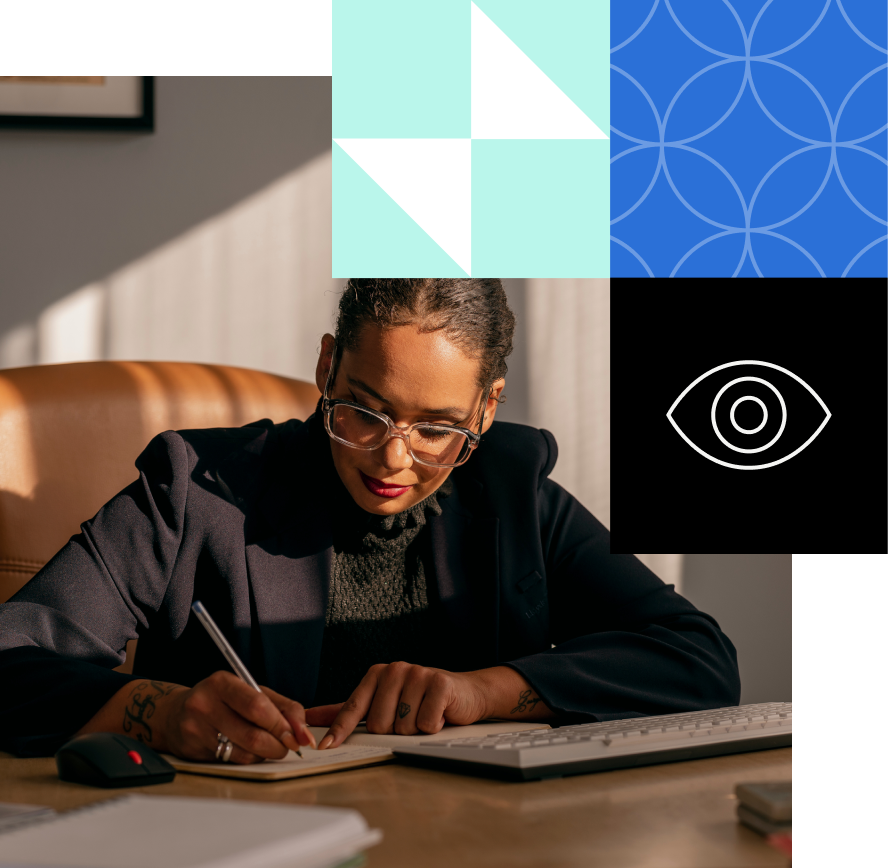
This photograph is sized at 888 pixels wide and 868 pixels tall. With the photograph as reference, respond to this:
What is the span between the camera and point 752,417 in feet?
3.46

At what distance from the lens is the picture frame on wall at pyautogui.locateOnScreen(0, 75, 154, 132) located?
2.02 metres

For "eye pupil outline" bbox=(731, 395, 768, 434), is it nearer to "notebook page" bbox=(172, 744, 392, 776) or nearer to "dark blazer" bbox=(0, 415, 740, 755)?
"dark blazer" bbox=(0, 415, 740, 755)

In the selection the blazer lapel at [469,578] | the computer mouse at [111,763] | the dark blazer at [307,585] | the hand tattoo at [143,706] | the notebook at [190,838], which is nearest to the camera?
the notebook at [190,838]

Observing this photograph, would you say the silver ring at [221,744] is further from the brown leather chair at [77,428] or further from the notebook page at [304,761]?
the brown leather chair at [77,428]

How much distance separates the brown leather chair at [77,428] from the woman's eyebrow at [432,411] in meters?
0.58

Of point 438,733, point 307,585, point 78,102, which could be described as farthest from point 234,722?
point 78,102

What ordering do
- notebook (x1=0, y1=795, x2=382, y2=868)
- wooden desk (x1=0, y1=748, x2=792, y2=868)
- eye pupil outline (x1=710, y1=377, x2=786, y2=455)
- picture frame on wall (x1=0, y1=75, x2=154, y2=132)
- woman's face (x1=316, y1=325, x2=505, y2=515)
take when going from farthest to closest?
picture frame on wall (x1=0, y1=75, x2=154, y2=132), woman's face (x1=316, y1=325, x2=505, y2=515), eye pupil outline (x1=710, y1=377, x2=786, y2=455), wooden desk (x1=0, y1=748, x2=792, y2=868), notebook (x1=0, y1=795, x2=382, y2=868)

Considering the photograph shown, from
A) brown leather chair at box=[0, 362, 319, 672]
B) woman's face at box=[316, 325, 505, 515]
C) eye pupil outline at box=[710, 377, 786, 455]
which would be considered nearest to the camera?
eye pupil outline at box=[710, 377, 786, 455]

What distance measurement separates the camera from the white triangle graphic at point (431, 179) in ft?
3.06

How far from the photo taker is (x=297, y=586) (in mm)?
1294

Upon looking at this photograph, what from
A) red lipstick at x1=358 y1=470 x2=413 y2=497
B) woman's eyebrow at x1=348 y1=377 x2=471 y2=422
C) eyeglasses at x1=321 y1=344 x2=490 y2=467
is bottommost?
red lipstick at x1=358 y1=470 x2=413 y2=497

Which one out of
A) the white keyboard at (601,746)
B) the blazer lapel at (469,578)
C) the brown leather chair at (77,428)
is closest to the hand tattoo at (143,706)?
the white keyboard at (601,746)

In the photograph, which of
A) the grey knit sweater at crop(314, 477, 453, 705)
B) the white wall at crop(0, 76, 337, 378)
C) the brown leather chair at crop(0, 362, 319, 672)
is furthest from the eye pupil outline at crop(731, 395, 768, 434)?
the white wall at crop(0, 76, 337, 378)

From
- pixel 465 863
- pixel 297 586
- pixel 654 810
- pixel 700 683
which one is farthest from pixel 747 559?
pixel 465 863
